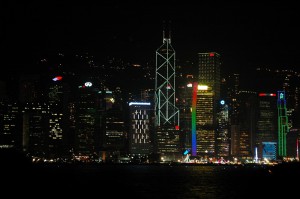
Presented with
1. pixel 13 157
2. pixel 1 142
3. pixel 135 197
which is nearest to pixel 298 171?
pixel 135 197

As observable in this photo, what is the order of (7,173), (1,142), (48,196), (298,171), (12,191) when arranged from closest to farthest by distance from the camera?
(12,191), (48,196), (7,173), (298,171), (1,142)

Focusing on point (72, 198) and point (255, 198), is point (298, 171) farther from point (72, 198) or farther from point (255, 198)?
point (72, 198)

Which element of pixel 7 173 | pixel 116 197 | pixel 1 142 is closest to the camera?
pixel 7 173

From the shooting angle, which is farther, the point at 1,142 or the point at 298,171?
the point at 1,142

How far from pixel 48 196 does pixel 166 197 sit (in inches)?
823

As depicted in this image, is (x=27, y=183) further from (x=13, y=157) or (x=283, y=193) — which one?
(x=283, y=193)

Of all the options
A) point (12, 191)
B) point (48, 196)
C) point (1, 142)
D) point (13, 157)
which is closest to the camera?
point (12, 191)

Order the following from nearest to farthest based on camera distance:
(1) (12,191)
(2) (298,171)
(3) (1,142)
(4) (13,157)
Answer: (1) (12,191)
(4) (13,157)
(2) (298,171)
(3) (1,142)

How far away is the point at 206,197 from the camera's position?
78.7 metres

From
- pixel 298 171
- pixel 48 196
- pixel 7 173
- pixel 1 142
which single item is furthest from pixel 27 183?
pixel 1 142

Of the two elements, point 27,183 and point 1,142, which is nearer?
point 27,183

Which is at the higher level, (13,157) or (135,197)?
(13,157)

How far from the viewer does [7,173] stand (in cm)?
6469

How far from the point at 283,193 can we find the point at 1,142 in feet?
439
